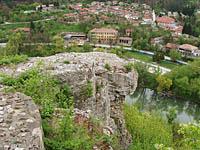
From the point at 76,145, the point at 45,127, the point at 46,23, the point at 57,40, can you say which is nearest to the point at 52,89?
the point at 45,127

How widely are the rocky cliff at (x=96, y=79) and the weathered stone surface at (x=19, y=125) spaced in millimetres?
2000

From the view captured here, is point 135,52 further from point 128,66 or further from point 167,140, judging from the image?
point 128,66

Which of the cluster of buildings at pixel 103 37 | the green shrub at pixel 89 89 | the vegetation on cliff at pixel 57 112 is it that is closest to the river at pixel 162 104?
the cluster of buildings at pixel 103 37

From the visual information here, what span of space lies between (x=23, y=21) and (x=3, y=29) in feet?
12.6

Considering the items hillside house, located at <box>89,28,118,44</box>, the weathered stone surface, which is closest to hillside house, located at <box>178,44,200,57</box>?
hillside house, located at <box>89,28,118,44</box>

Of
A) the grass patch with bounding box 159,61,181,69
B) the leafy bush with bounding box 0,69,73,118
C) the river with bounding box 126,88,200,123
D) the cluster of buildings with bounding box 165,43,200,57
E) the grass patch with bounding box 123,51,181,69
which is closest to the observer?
the leafy bush with bounding box 0,69,73,118

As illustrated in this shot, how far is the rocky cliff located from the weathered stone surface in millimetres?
2000

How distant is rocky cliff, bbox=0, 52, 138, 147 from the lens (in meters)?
7.56

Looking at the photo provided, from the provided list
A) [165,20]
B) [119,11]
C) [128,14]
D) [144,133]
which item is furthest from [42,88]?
[119,11]

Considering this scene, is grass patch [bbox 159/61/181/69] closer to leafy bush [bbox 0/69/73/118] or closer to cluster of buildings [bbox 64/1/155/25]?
cluster of buildings [bbox 64/1/155/25]

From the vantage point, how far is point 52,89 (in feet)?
23.0

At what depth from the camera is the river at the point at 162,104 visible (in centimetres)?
2496

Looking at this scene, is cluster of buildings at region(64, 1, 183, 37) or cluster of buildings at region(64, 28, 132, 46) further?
cluster of buildings at region(64, 1, 183, 37)

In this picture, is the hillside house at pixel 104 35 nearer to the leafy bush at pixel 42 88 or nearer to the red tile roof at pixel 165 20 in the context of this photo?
the red tile roof at pixel 165 20
